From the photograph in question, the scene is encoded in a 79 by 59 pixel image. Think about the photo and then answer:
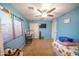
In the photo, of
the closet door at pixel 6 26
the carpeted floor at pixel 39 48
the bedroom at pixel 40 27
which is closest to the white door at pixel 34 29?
the bedroom at pixel 40 27

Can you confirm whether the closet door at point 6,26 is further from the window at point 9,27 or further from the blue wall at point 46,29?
the blue wall at point 46,29

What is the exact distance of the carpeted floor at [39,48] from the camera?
1.21m

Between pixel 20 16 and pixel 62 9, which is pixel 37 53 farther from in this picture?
pixel 62 9

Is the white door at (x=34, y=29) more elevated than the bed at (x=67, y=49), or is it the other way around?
the white door at (x=34, y=29)

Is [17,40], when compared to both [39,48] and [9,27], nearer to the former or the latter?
[9,27]

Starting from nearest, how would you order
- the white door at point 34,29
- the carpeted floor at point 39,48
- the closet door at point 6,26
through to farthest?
the closet door at point 6,26 → the carpeted floor at point 39,48 → the white door at point 34,29

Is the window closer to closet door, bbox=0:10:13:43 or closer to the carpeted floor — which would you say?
closet door, bbox=0:10:13:43

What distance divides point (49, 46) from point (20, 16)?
649 mm

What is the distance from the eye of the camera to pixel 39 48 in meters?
1.29

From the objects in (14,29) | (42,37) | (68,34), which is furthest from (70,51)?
(14,29)

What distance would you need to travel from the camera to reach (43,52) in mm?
1234

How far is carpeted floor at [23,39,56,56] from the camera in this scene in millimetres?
1210

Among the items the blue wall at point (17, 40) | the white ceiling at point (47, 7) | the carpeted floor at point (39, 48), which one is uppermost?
the white ceiling at point (47, 7)

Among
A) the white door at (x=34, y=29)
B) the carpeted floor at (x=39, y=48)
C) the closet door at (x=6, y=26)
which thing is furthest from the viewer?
the white door at (x=34, y=29)
